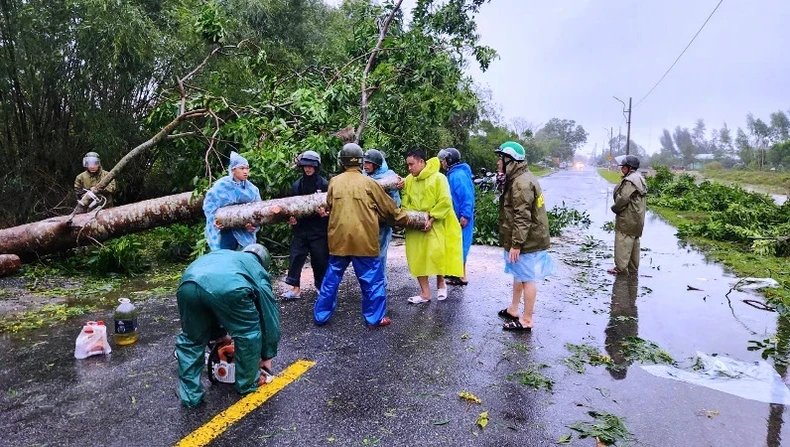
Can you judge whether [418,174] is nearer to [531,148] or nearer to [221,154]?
[221,154]

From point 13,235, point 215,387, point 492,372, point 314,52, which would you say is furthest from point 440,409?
point 314,52

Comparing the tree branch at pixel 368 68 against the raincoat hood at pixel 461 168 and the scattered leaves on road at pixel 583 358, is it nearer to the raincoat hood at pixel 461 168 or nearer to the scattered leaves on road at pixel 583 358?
the raincoat hood at pixel 461 168

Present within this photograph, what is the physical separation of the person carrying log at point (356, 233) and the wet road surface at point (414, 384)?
0.24 metres

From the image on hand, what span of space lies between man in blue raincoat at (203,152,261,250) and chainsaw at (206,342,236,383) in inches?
60.5

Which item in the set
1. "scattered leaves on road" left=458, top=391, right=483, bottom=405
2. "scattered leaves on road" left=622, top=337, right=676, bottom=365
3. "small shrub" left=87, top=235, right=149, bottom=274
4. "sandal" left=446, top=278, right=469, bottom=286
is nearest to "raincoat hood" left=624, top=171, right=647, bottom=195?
"sandal" left=446, top=278, right=469, bottom=286

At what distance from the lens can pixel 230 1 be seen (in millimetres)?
13375

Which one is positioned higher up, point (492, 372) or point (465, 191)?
point (465, 191)

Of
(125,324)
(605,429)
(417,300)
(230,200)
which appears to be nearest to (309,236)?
(230,200)

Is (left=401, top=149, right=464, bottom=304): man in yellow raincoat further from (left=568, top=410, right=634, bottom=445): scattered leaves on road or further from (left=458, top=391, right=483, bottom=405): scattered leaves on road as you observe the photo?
(left=568, top=410, right=634, bottom=445): scattered leaves on road

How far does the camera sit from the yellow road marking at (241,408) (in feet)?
9.39

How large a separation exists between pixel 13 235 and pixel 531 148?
64359 mm

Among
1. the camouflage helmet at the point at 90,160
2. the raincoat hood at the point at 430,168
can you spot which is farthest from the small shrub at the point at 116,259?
the raincoat hood at the point at 430,168

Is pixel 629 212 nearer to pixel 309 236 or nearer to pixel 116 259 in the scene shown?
pixel 309 236

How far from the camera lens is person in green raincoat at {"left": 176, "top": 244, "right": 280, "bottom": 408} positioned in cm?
295
